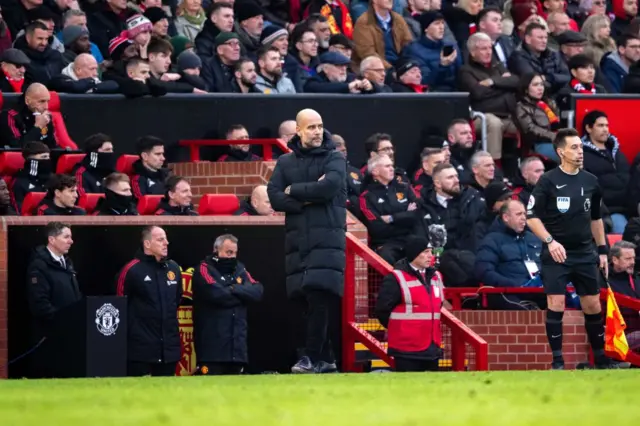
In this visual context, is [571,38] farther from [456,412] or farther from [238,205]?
[456,412]

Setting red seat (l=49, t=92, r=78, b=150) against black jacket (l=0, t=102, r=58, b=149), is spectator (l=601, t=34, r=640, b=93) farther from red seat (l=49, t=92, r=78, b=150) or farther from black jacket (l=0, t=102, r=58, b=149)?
black jacket (l=0, t=102, r=58, b=149)

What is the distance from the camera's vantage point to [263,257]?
1672 cm

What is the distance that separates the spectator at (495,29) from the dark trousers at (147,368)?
8.25 m

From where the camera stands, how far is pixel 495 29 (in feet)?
73.0

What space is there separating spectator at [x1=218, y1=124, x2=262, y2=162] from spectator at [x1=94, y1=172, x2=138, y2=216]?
95.4 inches

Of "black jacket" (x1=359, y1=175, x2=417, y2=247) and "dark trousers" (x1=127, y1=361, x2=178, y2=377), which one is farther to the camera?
"black jacket" (x1=359, y1=175, x2=417, y2=247)

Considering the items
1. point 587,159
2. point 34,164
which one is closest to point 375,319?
point 34,164

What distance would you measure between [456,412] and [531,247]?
911 cm

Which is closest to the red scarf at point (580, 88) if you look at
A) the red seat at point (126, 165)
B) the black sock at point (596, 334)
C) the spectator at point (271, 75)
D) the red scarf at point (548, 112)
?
the red scarf at point (548, 112)

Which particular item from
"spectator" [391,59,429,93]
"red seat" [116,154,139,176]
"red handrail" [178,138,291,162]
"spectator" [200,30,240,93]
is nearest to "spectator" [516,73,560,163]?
"spectator" [391,59,429,93]

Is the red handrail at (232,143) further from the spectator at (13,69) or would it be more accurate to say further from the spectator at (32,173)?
the spectator at (32,173)

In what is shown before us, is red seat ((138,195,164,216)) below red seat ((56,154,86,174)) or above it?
below

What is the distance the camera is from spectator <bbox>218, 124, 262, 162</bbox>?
63.3 ft

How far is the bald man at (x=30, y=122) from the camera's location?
17734 millimetres
